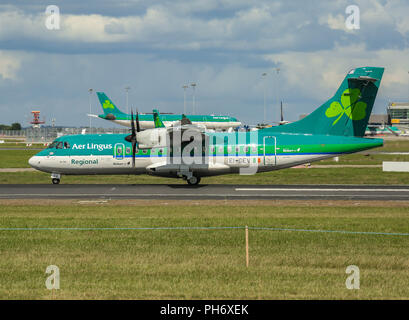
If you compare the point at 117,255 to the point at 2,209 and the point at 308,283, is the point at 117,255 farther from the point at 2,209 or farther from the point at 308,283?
the point at 2,209

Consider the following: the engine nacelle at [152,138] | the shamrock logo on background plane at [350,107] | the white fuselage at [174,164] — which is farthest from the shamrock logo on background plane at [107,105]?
the shamrock logo on background plane at [350,107]

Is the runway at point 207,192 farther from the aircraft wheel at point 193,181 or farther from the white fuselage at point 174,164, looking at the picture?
the white fuselage at point 174,164

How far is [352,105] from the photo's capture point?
3881cm

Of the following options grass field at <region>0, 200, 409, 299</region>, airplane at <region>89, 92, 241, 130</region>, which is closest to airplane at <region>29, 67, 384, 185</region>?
grass field at <region>0, 200, 409, 299</region>

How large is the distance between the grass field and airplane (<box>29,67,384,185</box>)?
10.9m

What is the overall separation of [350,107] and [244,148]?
25.8ft

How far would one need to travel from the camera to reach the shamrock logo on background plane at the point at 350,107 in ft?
127

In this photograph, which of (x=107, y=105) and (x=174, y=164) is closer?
(x=174, y=164)

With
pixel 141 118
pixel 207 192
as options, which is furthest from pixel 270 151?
pixel 141 118

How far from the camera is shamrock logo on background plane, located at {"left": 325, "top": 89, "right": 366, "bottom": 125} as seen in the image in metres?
38.7

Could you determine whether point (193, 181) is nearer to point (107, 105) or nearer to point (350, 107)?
point (350, 107)

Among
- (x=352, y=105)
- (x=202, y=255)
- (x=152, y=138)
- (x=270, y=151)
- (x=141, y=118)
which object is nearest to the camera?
(x=202, y=255)

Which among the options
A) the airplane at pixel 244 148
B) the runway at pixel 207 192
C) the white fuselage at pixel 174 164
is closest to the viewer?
the runway at pixel 207 192

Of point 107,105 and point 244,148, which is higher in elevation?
point 107,105
